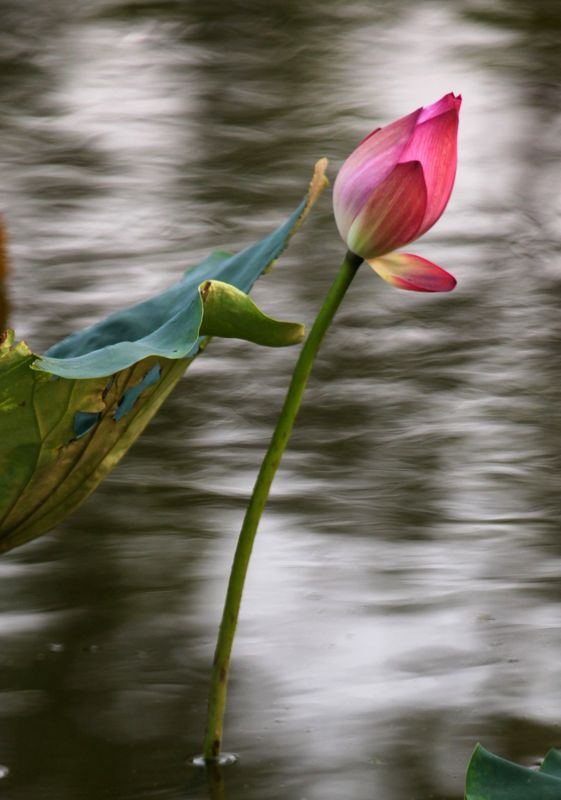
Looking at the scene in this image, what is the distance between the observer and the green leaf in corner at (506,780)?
705mm

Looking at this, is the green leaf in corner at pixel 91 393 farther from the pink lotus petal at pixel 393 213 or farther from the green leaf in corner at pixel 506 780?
the green leaf in corner at pixel 506 780

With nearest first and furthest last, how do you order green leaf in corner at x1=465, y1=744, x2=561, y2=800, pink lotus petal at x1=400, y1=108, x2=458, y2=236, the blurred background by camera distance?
1. green leaf in corner at x1=465, y1=744, x2=561, y2=800
2. pink lotus petal at x1=400, y1=108, x2=458, y2=236
3. the blurred background

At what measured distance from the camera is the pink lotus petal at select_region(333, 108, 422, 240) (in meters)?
0.83

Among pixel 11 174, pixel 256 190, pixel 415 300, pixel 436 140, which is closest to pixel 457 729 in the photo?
pixel 436 140

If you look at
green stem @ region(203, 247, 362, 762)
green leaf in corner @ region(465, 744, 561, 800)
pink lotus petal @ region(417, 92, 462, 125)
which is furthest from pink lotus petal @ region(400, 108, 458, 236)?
green leaf in corner @ region(465, 744, 561, 800)

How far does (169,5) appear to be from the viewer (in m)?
4.36

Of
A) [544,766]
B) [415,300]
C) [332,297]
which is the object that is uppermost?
[332,297]

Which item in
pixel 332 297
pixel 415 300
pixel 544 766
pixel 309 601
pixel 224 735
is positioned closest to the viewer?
pixel 544 766

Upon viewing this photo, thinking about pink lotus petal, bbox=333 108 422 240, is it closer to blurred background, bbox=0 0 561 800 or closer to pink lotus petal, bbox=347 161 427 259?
pink lotus petal, bbox=347 161 427 259

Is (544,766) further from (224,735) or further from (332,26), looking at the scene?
(332,26)

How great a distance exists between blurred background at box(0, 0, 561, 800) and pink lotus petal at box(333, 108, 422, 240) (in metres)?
Result: 0.37

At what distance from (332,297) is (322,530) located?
60cm

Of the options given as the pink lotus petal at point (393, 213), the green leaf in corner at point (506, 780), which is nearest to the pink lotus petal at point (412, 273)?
the pink lotus petal at point (393, 213)

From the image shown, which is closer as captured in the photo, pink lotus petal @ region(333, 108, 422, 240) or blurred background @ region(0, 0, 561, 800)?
pink lotus petal @ region(333, 108, 422, 240)
